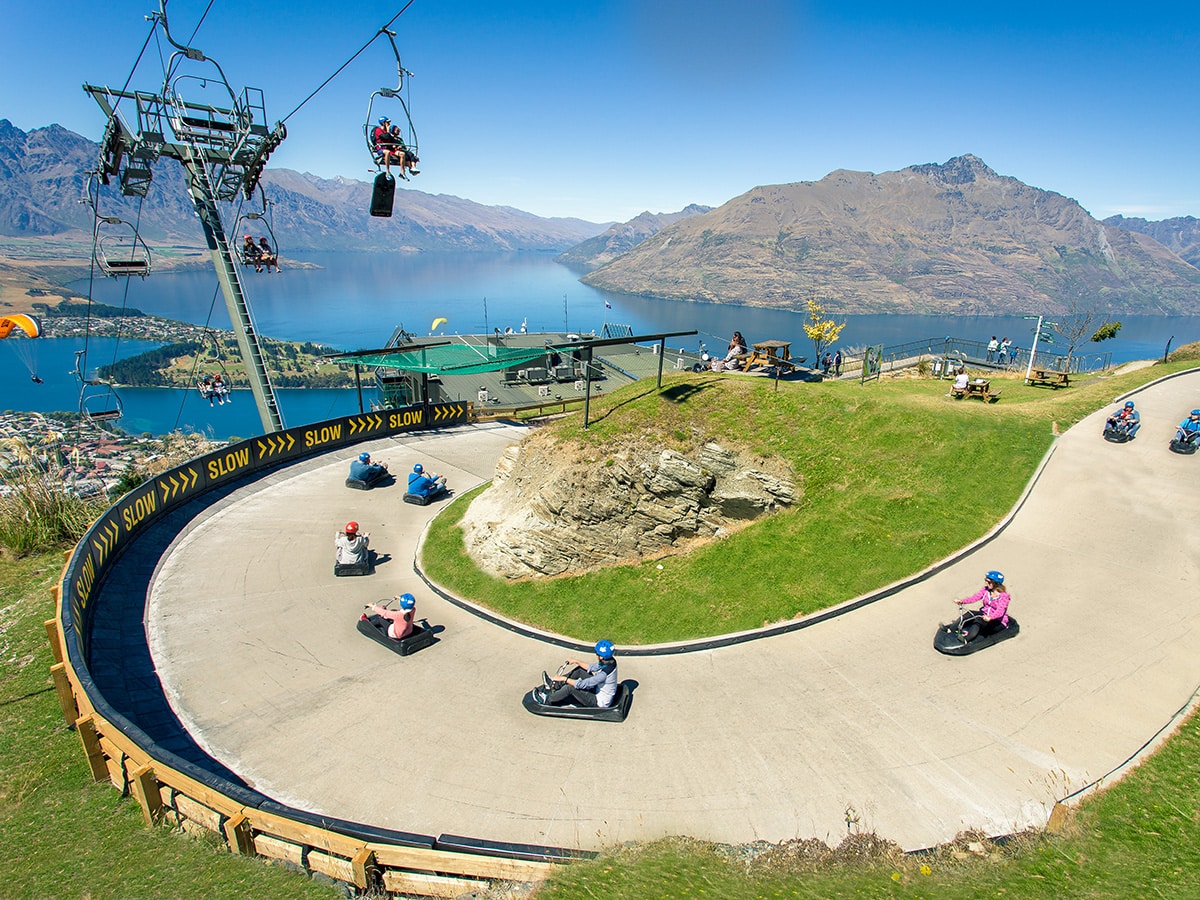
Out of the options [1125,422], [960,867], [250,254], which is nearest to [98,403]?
[250,254]

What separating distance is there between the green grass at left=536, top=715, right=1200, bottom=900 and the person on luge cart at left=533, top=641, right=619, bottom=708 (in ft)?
11.0

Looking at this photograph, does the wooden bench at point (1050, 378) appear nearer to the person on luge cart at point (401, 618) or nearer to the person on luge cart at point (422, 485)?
the person on luge cart at point (422, 485)

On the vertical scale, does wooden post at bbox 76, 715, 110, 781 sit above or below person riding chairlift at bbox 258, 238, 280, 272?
below

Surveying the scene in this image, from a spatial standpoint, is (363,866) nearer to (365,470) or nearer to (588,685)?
(588,685)

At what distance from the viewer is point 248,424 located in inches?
4301

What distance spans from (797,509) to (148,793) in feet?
53.0

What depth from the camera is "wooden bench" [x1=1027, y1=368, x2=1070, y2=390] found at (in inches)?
1051

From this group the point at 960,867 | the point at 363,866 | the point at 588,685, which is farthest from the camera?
the point at 588,685

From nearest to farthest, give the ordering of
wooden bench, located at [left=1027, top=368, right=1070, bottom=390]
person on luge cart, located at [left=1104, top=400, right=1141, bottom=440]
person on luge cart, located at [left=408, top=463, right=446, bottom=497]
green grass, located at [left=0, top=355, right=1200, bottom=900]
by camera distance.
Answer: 1. green grass, located at [left=0, top=355, right=1200, bottom=900]
2. person on luge cart, located at [left=1104, top=400, right=1141, bottom=440]
3. person on luge cart, located at [left=408, top=463, right=446, bottom=497]
4. wooden bench, located at [left=1027, top=368, right=1070, bottom=390]

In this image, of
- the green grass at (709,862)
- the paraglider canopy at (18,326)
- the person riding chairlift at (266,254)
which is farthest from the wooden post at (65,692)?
the person riding chairlift at (266,254)

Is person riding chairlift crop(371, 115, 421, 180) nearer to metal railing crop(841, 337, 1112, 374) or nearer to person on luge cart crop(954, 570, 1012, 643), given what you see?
person on luge cart crop(954, 570, 1012, 643)

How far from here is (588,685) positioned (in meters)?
11.7

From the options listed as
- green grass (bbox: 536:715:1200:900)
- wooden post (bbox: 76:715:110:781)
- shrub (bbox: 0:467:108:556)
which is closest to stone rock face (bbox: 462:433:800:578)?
green grass (bbox: 536:715:1200:900)

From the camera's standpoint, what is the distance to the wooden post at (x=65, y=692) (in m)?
10.4
